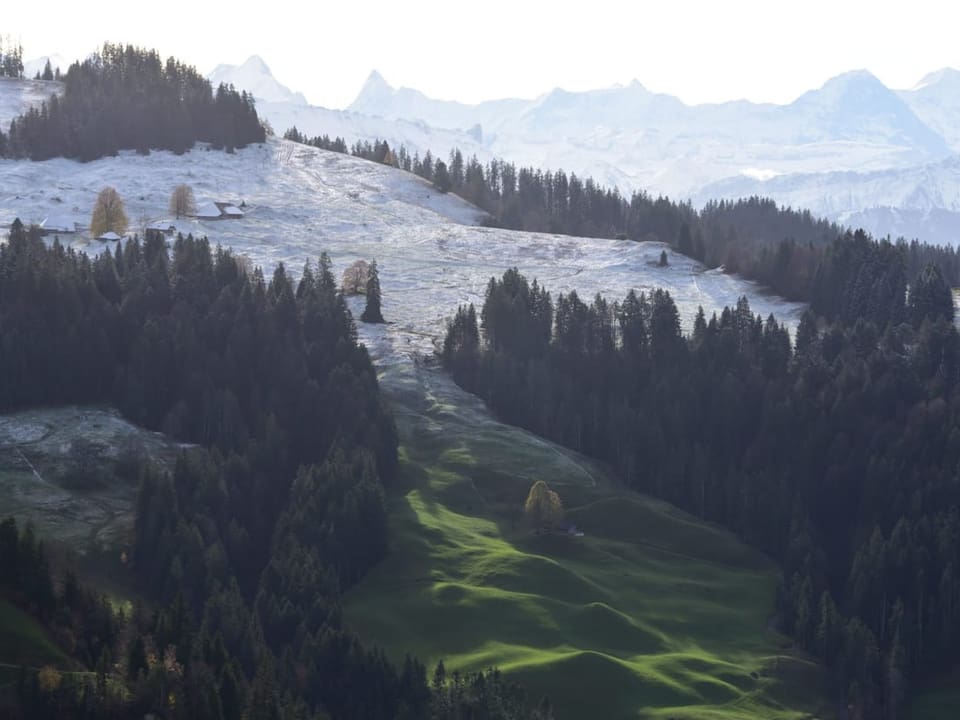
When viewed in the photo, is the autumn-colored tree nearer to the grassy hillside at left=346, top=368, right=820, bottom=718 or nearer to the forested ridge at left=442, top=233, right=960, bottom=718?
the grassy hillside at left=346, top=368, right=820, bottom=718

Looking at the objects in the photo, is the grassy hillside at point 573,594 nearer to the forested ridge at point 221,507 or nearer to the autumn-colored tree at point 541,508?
the autumn-colored tree at point 541,508

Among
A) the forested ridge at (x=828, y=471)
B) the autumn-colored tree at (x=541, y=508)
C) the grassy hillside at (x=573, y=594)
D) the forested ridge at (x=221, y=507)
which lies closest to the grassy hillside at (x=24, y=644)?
the forested ridge at (x=221, y=507)

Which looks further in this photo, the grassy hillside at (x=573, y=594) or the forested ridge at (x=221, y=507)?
→ the grassy hillside at (x=573, y=594)

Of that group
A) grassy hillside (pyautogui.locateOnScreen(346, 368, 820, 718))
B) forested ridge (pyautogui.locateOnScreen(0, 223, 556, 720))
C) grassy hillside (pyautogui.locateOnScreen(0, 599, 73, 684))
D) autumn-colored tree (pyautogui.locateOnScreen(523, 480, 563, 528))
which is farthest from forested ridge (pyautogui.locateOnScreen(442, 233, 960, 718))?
grassy hillside (pyautogui.locateOnScreen(0, 599, 73, 684))

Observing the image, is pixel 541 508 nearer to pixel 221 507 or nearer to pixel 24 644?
pixel 221 507

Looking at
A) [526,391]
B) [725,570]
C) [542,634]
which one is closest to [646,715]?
[542,634]

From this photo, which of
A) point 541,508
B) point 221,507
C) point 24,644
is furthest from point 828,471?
point 24,644
